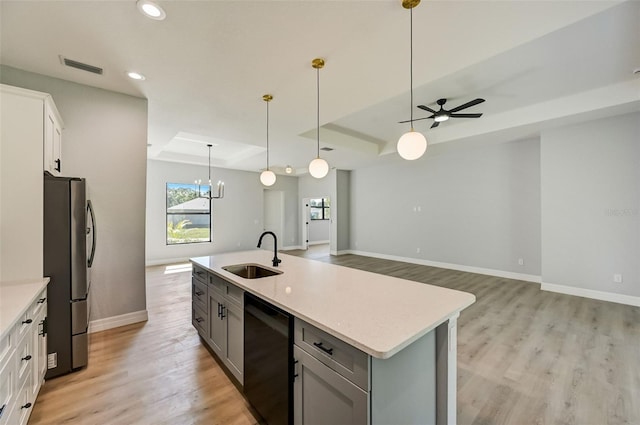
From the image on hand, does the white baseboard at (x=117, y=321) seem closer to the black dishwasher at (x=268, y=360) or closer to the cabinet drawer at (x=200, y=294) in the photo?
the cabinet drawer at (x=200, y=294)

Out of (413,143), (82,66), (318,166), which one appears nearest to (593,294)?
(413,143)

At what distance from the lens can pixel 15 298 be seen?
173cm

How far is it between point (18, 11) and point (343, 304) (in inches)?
125

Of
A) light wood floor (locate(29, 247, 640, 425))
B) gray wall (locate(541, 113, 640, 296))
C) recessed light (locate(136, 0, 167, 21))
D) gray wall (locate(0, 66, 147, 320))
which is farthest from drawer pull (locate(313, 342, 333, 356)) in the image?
gray wall (locate(541, 113, 640, 296))

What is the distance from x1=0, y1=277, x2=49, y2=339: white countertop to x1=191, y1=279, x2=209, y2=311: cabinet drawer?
115 centimetres

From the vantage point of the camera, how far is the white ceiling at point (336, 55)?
1.94 m

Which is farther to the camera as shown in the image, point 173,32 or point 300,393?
point 173,32

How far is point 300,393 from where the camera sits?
54.2 inches

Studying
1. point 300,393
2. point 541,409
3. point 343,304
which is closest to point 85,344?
point 300,393

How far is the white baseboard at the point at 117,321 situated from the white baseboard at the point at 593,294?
6.40 meters

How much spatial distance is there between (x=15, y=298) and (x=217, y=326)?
1346 millimetres

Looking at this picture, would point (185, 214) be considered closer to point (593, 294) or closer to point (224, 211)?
point (224, 211)

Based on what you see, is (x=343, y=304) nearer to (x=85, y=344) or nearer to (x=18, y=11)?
(x=85, y=344)

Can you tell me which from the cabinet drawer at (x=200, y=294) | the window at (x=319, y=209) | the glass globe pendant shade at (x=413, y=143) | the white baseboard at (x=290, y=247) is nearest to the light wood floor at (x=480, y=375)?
the cabinet drawer at (x=200, y=294)
